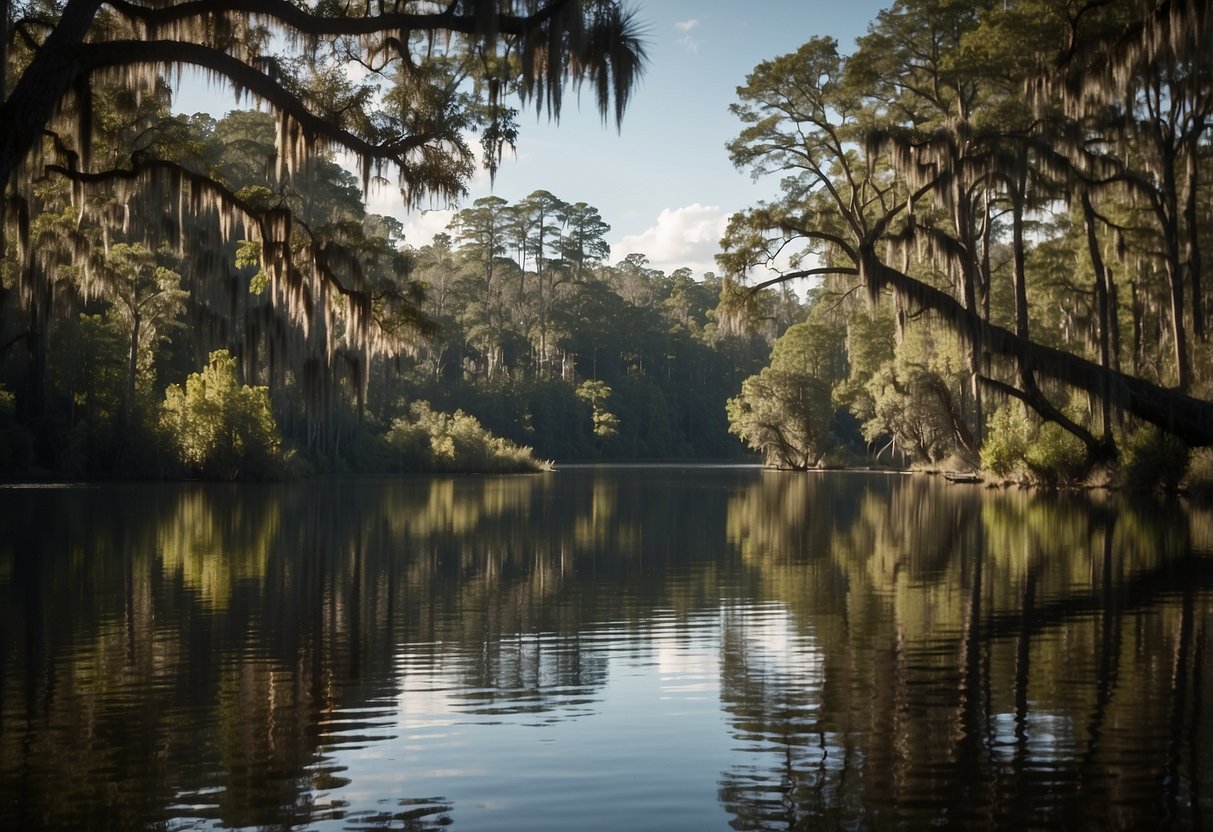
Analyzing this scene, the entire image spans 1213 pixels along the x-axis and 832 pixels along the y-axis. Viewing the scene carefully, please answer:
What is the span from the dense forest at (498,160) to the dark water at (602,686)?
185 inches

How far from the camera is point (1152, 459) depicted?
27906mm

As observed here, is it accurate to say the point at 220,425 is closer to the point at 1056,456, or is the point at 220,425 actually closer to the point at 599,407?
the point at 1056,456

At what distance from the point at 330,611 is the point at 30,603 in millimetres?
2504

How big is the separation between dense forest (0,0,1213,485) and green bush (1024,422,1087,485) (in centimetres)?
10

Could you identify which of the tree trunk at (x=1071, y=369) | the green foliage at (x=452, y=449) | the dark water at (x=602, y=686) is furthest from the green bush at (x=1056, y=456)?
the green foliage at (x=452, y=449)

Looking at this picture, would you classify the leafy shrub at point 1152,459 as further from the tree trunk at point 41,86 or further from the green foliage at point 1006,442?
the tree trunk at point 41,86

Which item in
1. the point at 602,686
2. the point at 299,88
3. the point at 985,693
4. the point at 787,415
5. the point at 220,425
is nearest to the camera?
the point at 985,693

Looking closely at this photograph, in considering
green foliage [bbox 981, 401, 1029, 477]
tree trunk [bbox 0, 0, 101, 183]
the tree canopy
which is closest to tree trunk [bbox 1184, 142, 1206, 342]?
the tree canopy

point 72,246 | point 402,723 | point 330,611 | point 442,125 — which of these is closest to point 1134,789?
point 402,723

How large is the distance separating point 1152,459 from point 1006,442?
610 centimetres

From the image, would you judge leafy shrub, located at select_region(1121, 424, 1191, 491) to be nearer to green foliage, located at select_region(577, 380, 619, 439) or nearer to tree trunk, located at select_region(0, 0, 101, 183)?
tree trunk, located at select_region(0, 0, 101, 183)

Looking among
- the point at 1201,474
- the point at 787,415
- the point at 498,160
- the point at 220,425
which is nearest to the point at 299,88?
the point at 498,160

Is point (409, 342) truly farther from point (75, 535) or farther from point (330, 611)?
point (330, 611)

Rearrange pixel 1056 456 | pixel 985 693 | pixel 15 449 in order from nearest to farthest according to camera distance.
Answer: pixel 985 693, pixel 1056 456, pixel 15 449
